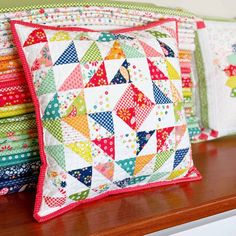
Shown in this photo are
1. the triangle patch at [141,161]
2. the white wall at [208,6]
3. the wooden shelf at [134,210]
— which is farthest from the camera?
the white wall at [208,6]

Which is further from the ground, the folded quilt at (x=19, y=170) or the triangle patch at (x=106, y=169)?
the triangle patch at (x=106, y=169)

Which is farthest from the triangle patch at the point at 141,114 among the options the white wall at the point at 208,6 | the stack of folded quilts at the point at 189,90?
the white wall at the point at 208,6

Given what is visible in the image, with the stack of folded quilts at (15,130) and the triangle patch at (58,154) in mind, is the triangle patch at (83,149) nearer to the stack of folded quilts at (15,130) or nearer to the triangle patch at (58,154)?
the triangle patch at (58,154)

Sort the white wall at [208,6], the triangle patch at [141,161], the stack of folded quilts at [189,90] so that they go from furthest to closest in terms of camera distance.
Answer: the white wall at [208,6] < the stack of folded quilts at [189,90] < the triangle patch at [141,161]

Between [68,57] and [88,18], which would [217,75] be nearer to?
[88,18]

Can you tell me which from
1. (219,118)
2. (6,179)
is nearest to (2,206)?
Result: (6,179)

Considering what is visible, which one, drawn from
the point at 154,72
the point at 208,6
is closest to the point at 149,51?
the point at 154,72

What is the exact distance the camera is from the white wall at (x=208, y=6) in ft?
4.52

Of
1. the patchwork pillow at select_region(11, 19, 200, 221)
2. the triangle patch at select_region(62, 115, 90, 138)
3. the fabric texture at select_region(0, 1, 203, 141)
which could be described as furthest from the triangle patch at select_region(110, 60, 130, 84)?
the fabric texture at select_region(0, 1, 203, 141)

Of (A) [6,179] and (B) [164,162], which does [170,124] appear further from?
(A) [6,179]

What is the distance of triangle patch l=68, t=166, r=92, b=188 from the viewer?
30.9 inches

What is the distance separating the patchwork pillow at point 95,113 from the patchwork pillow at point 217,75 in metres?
0.41

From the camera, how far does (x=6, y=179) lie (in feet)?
2.97

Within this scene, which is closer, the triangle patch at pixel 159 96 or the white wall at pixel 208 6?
the triangle patch at pixel 159 96
